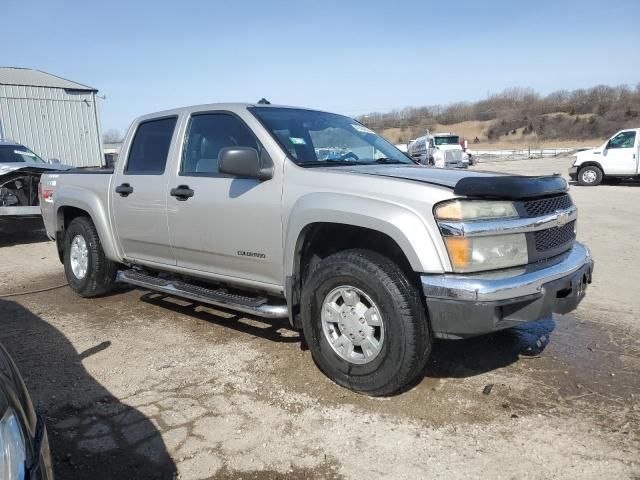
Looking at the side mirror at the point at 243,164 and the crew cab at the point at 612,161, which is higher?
the side mirror at the point at 243,164

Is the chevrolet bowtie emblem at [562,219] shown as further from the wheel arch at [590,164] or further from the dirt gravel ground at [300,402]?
the wheel arch at [590,164]

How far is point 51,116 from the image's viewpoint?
2125cm

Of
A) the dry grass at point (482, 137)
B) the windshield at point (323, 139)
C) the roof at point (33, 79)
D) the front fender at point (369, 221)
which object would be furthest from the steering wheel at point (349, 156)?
the dry grass at point (482, 137)

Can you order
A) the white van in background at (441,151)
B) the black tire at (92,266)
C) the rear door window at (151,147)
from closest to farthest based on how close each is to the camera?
the rear door window at (151,147)
the black tire at (92,266)
the white van in background at (441,151)

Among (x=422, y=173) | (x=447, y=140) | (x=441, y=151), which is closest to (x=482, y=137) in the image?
(x=447, y=140)

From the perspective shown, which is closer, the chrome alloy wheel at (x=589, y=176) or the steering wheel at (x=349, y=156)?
the steering wheel at (x=349, y=156)

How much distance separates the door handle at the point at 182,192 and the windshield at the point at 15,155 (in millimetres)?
7816

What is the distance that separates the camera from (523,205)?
312 cm

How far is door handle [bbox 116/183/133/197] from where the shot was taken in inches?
192

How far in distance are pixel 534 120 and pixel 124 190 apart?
265 feet

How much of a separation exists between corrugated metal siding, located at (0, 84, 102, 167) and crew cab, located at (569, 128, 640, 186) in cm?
1908

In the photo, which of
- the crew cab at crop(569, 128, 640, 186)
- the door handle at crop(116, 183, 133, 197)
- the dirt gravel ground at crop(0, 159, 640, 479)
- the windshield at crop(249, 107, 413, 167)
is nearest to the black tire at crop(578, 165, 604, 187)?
the crew cab at crop(569, 128, 640, 186)

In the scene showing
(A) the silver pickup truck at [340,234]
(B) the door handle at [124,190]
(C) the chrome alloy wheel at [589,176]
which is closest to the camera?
(A) the silver pickup truck at [340,234]

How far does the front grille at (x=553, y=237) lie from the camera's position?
321cm
